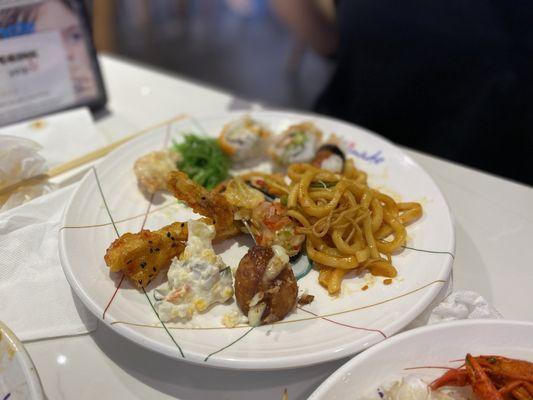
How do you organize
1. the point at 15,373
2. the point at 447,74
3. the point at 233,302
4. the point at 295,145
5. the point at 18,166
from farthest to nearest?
the point at 447,74 → the point at 295,145 → the point at 18,166 → the point at 233,302 → the point at 15,373

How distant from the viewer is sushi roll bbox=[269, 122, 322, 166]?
203 centimetres

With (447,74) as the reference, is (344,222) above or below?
below

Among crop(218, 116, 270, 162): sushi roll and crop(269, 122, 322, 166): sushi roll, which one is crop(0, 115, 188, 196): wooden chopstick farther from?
crop(269, 122, 322, 166): sushi roll

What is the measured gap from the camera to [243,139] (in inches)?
81.7

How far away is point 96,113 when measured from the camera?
258 cm

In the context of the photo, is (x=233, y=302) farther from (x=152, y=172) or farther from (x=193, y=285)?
(x=152, y=172)

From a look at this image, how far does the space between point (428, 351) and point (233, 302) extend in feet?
1.94

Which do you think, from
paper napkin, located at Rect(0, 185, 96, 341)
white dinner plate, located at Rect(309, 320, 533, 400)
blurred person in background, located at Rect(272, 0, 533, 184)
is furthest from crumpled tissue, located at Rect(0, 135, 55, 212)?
blurred person in background, located at Rect(272, 0, 533, 184)

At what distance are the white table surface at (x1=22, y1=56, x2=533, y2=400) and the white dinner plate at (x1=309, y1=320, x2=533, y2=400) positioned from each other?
7.7 inches

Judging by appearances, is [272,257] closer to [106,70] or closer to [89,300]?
[89,300]

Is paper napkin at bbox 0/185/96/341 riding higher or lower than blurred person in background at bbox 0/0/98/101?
lower

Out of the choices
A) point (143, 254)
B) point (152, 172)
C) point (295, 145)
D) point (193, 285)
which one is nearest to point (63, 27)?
point (152, 172)

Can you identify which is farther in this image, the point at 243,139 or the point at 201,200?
the point at 243,139

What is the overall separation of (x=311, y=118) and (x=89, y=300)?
1.49m
